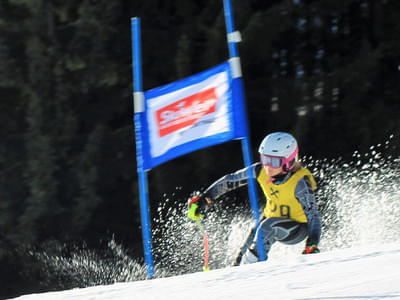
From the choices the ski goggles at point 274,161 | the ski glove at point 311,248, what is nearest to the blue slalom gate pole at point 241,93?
the ski goggles at point 274,161

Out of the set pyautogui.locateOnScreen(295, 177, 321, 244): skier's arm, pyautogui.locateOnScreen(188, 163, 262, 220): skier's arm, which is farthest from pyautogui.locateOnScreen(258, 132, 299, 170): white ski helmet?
pyautogui.locateOnScreen(188, 163, 262, 220): skier's arm

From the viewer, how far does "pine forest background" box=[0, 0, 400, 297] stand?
7898 mm

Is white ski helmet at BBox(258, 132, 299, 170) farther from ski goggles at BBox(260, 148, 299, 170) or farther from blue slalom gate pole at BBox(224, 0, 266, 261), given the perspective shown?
blue slalom gate pole at BBox(224, 0, 266, 261)

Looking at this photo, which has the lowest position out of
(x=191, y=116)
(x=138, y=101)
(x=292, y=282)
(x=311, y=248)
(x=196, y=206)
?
(x=311, y=248)

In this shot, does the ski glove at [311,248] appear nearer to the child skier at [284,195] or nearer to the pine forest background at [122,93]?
the child skier at [284,195]

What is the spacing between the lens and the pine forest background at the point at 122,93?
25.9 ft

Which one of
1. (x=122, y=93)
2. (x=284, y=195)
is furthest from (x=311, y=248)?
(x=122, y=93)

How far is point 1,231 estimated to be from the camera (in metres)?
8.35

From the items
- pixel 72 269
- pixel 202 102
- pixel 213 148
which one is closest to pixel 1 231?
pixel 72 269

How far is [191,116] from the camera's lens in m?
5.24

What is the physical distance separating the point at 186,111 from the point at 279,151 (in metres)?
1.09

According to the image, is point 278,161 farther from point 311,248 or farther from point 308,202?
point 311,248

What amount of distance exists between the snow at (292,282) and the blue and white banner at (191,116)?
78.3 inches

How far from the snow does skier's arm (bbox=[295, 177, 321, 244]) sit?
3.36 ft
